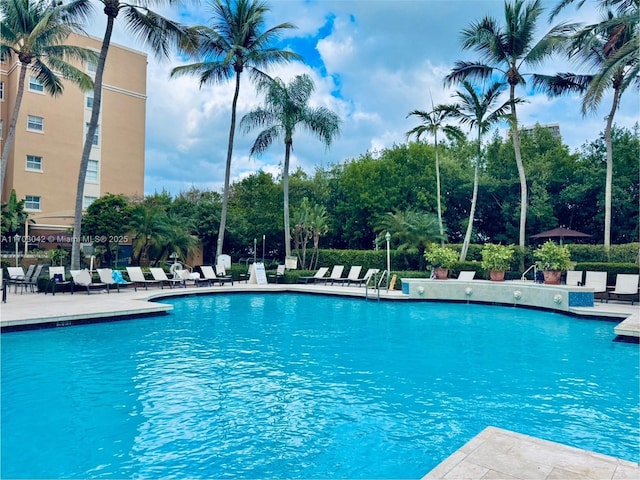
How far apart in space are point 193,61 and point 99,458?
2065cm


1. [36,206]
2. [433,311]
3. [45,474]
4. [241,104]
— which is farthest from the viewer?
[36,206]

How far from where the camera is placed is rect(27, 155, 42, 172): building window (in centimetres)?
2900

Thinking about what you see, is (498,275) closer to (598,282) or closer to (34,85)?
(598,282)

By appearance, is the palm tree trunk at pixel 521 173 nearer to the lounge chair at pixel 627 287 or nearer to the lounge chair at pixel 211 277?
the lounge chair at pixel 627 287

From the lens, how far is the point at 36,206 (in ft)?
95.5

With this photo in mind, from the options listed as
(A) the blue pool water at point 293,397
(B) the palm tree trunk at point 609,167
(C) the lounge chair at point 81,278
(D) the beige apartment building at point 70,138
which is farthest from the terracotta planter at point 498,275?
(D) the beige apartment building at point 70,138

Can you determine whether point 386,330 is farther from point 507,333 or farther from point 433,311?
point 433,311

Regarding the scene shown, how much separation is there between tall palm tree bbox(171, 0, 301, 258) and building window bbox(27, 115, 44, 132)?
1435cm

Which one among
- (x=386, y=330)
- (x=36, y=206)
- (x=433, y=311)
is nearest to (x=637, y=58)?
(x=433, y=311)

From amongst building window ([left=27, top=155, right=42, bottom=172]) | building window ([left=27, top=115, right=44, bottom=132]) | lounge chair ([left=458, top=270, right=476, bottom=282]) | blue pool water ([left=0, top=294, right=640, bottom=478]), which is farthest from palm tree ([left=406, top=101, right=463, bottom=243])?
building window ([left=27, top=115, right=44, bottom=132])

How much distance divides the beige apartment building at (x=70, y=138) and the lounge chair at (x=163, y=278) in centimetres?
1212

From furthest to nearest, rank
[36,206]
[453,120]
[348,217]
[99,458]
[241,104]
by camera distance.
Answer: [36,206] < [348,217] < [241,104] < [453,120] < [99,458]

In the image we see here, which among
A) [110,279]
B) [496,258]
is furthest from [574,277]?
[110,279]

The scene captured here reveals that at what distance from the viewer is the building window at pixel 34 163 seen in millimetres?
29000
